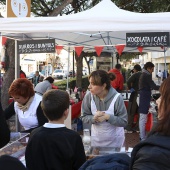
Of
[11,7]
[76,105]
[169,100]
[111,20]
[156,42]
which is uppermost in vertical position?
[11,7]

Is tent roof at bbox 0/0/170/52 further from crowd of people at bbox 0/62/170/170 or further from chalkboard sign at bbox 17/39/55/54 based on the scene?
crowd of people at bbox 0/62/170/170

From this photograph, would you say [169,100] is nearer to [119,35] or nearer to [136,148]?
[136,148]

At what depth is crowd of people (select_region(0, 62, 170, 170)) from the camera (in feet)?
4.57

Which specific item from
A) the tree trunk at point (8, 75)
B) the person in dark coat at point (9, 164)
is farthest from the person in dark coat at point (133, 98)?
the person in dark coat at point (9, 164)

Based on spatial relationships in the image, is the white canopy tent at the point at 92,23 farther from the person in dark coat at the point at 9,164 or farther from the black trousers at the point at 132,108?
the person in dark coat at the point at 9,164

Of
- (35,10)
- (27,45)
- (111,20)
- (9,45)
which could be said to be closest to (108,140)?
(111,20)

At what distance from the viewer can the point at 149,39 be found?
5113 millimetres

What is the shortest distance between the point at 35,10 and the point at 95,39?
5.07 meters

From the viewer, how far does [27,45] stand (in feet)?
19.7

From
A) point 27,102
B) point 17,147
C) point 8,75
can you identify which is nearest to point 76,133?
point 17,147

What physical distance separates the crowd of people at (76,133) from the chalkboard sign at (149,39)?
2.07m

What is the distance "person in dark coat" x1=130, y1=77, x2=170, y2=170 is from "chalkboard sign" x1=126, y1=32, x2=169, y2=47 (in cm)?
370

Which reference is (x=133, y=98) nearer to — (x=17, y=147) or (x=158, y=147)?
(x=17, y=147)

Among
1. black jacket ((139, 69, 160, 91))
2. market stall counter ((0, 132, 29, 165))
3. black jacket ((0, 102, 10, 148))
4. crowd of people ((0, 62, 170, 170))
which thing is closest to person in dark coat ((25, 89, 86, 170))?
crowd of people ((0, 62, 170, 170))
